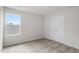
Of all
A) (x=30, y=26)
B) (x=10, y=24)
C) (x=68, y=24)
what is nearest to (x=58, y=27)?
(x=68, y=24)

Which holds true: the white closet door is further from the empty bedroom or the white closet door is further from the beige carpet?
the beige carpet

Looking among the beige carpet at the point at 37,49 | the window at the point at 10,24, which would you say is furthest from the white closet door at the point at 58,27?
the window at the point at 10,24

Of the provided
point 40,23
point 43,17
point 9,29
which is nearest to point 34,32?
point 40,23

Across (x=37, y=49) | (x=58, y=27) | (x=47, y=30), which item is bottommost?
(x=37, y=49)

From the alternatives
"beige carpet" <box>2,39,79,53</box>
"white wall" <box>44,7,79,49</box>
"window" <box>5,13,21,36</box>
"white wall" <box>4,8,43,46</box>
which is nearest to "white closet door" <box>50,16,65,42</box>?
"white wall" <box>44,7,79,49</box>

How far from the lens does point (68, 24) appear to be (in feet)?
→ 6.22

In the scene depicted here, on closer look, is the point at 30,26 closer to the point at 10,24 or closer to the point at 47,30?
the point at 47,30

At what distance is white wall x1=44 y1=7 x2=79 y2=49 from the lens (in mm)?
1723

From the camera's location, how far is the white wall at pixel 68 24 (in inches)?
67.8

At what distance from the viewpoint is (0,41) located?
1.46 m

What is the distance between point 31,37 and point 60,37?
3.40 feet

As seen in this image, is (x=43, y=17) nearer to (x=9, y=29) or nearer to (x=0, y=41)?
(x=9, y=29)

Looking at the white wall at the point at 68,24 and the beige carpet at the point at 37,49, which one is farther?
the white wall at the point at 68,24

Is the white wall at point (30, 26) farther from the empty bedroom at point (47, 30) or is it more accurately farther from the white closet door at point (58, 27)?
the white closet door at point (58, 27)
